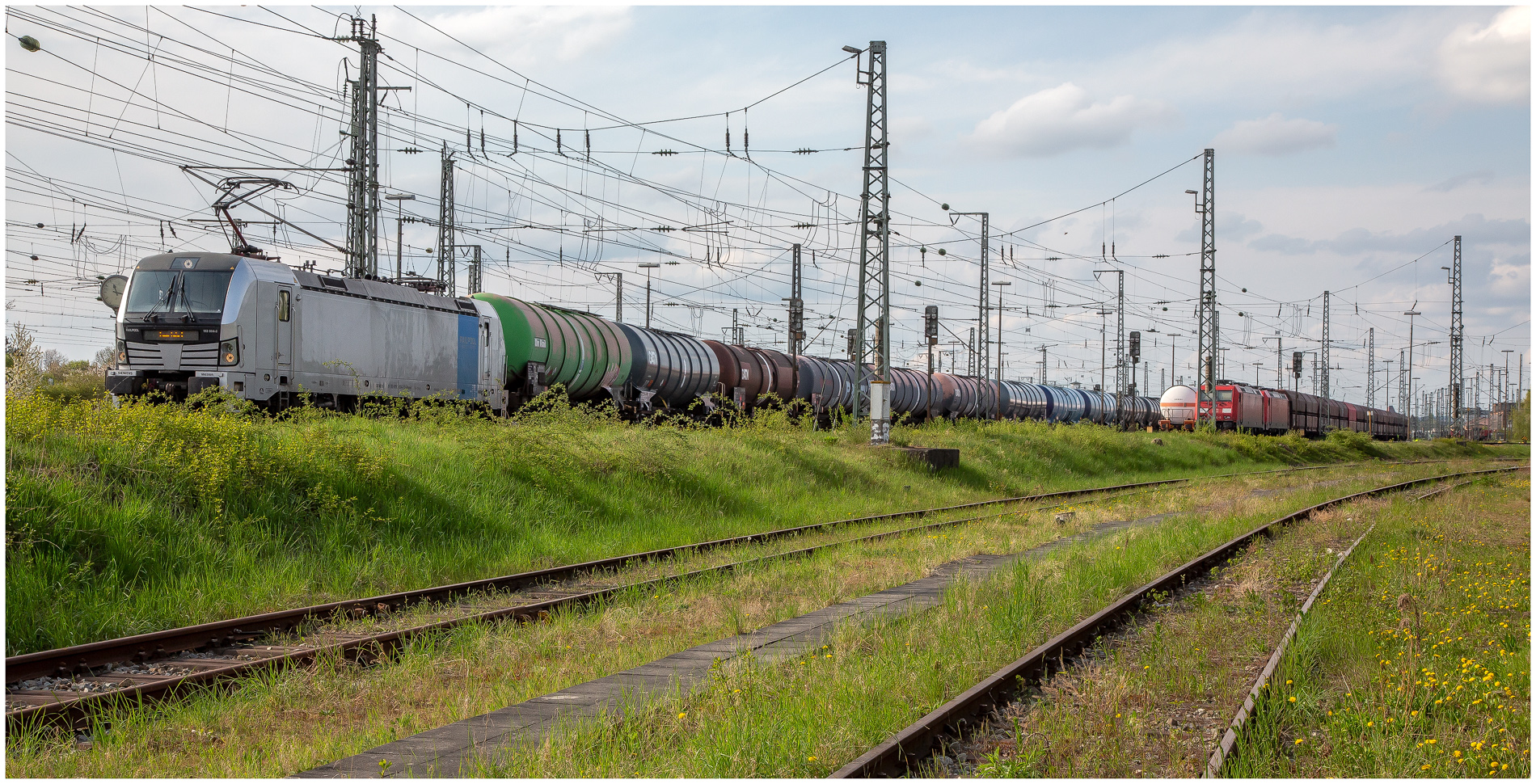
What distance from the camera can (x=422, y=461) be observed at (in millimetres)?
14367

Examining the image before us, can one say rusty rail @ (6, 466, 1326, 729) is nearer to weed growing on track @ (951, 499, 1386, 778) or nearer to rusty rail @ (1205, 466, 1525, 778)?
weed growing on track @ (951, 499, 1386, 778)

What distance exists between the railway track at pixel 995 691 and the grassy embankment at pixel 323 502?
6775mm

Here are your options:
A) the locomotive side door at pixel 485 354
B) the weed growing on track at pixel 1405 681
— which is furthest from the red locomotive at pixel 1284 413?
the weed growing on track at pixel 1405 681

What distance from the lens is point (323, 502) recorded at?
1184 cm

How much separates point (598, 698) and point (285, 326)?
15.0 m

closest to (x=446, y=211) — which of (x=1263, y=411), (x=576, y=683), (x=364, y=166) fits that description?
(x=364, y=166)

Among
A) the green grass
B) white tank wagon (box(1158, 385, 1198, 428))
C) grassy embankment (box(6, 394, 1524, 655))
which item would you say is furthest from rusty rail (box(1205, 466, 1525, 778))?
white tank wagon (box(1158, 385, 1198, 428))

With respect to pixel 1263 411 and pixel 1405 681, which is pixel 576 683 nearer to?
pixel 1405 681

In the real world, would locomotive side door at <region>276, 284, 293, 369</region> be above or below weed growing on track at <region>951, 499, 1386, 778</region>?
above

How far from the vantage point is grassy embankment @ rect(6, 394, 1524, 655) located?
895 cm

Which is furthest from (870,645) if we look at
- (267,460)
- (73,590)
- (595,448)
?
(595,448)

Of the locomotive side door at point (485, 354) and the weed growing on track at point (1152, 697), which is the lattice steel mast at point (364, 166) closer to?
the locomotive side door at point (485, 354)

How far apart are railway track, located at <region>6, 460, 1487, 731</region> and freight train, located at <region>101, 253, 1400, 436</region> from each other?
987 cm

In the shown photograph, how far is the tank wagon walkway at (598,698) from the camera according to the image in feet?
17.3
